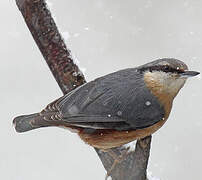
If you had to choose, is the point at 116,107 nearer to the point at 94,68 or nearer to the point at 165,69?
the point at 165,69

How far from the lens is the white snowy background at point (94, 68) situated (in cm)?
455

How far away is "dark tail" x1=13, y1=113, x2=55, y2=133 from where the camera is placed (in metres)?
2.65

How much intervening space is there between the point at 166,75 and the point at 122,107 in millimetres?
324

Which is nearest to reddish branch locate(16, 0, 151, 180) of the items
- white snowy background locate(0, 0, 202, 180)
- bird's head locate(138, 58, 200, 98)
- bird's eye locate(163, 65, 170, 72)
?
bird's head locate(138, 58, 200, 98)

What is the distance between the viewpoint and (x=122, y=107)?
8.43ft

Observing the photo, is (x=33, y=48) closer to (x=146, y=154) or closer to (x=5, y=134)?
(x=5, y=134)

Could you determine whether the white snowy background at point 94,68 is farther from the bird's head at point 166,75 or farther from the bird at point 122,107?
the bird's head at point 166,75

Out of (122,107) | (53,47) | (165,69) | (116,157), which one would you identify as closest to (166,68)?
(165,69)

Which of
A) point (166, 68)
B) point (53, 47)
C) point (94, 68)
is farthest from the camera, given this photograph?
point (94, 68)

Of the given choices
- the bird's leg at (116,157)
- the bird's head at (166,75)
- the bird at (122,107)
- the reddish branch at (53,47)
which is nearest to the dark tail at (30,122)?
the bird at (122,107)

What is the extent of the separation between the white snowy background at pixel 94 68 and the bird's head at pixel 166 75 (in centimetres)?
211

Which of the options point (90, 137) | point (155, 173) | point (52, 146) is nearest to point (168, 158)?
point (155, 173)

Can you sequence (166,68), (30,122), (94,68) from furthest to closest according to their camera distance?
(94,68) < (30,122) < (166,68)

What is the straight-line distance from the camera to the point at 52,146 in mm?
4691
